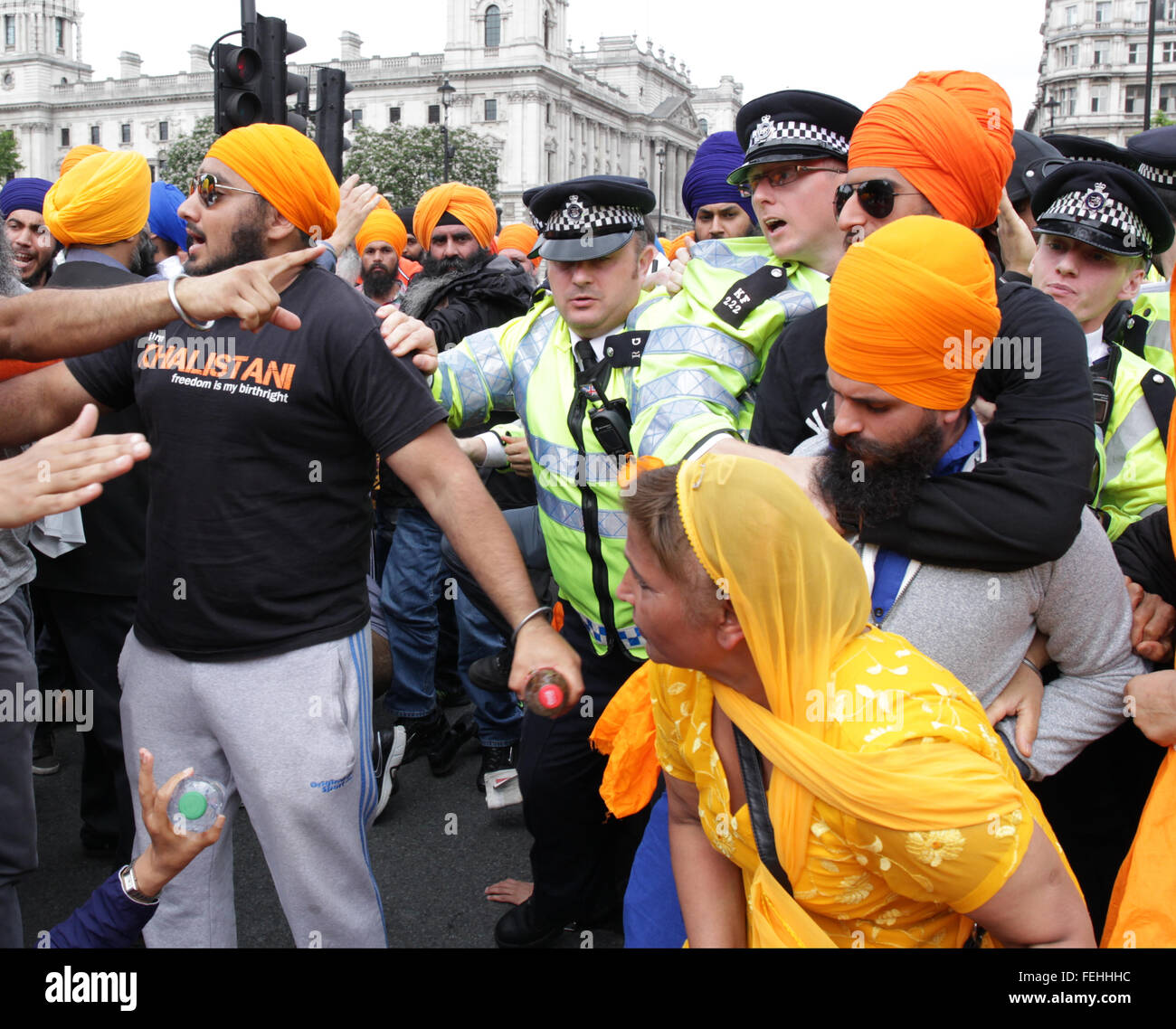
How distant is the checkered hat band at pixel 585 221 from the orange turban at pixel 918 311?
1526mm

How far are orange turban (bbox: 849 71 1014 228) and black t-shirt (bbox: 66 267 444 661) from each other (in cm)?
125

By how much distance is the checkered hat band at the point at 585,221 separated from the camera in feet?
11.4

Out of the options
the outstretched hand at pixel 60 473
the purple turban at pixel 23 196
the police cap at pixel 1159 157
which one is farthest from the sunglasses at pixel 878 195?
the purple turban at pixel 23 196

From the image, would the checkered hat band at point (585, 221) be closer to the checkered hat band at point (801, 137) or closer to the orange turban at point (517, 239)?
the checkered hat band at point (801, 137)

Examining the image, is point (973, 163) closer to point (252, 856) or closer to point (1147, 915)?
point (1147, 915)

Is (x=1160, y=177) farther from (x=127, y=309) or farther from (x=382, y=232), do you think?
(x=382, y=232)

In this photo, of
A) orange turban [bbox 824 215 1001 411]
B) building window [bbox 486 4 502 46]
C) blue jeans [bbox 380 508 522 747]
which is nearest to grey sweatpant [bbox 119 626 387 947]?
orange turban [bbox 824 215 1001 411]

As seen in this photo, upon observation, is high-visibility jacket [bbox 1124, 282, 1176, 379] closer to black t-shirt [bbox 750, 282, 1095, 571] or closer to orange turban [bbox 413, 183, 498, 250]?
black t-shirt [bbox 750, 282, 1095, 571]

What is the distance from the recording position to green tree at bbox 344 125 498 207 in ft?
175

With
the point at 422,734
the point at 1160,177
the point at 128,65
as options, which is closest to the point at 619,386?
the point at 1160,177

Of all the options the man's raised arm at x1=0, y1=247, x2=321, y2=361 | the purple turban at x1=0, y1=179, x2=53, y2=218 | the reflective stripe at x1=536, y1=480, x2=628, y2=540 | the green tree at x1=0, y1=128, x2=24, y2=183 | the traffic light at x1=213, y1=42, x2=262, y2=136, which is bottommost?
the reflective stripe at x1=536, y1=480, x2=628, y2=540

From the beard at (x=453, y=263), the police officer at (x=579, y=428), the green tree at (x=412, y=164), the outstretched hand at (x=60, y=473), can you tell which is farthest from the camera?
the green tree at (x=412, y=164)

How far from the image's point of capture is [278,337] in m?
2.73

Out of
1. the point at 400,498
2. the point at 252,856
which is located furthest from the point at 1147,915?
the point at 400,498
